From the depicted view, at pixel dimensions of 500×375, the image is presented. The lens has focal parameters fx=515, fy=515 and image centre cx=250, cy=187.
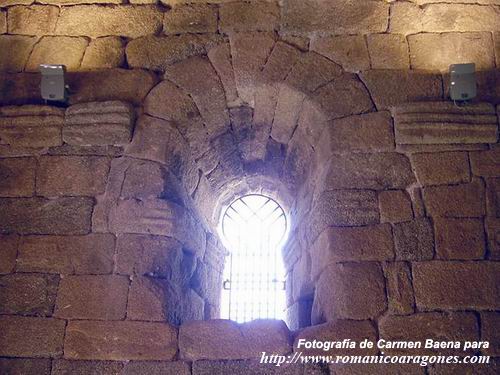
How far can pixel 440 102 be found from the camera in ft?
12.1

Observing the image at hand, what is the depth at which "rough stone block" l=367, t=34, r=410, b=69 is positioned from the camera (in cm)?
391

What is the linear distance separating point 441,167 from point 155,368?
90.4 inches

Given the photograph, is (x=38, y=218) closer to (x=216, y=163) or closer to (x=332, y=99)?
(x=216, y=163)

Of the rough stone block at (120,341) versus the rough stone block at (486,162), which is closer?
the rough stone block at (120,341)

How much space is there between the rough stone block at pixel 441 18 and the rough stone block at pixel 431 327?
220cm

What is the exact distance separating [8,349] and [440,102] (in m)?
3.33

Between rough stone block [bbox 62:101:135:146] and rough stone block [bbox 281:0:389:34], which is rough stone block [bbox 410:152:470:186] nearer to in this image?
rough stone block [bbox 281:0:389:34]

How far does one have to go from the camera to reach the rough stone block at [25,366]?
3.17 metres

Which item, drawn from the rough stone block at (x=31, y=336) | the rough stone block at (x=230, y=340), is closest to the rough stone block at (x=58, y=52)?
the rough stone block at (x=31, y=336)

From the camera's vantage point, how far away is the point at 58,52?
412 centimetres

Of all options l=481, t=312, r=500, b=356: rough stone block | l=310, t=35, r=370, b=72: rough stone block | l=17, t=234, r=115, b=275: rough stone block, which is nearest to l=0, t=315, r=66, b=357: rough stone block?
l=17, t=234, r=115, b=275: rough stone block

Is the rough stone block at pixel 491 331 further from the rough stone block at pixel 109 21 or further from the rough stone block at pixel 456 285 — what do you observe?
the rough stone block at pixel 109 21

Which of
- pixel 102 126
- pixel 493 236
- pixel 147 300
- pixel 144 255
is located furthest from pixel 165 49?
pixel 493 236

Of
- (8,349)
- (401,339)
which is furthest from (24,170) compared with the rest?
(401,339)
